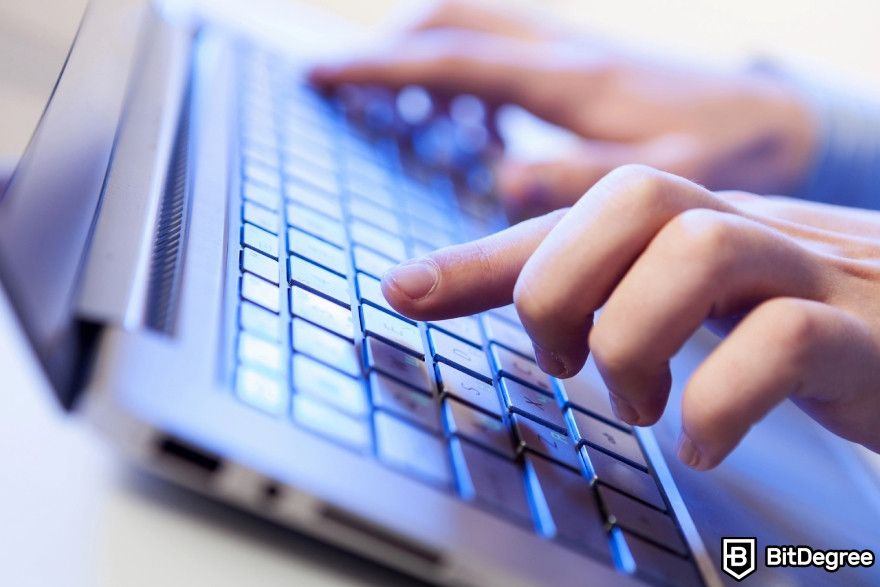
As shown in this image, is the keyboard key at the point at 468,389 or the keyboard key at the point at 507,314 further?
the keyboard key at the point at 507,314

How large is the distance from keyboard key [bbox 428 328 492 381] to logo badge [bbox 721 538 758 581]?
12 cm

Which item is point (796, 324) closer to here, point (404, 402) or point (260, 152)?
point (404, 402)

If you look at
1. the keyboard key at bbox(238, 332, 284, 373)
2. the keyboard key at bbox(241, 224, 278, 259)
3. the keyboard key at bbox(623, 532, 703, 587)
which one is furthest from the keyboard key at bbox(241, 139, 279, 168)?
the keyboard key at bbox(623, 532, 703, 587)

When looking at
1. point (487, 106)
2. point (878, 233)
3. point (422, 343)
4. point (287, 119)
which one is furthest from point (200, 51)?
point (878, 233)

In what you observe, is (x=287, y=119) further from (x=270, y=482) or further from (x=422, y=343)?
(x=270, y=482)

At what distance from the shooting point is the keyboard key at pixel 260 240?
38 cm

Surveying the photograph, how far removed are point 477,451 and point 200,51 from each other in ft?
1.61

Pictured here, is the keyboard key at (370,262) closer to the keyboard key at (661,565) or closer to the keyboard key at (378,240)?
the keyboard key at (378,240)

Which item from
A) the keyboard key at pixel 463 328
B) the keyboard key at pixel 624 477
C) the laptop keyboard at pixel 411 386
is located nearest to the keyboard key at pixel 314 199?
the laptop keyboard at pixel 411 386

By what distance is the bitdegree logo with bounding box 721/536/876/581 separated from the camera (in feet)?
1.10

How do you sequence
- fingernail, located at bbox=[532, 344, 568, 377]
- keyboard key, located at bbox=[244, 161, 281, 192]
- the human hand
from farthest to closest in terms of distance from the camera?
the human hand < keyboard key, located at bbox=[244, 161, 281, 192] < fingernail, located at bbox=[532, 344, 568, 377]

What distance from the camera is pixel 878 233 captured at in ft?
1.48

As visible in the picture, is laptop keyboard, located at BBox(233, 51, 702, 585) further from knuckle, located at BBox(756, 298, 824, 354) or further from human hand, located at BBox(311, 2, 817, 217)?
human hand, located at BBox(311, 2, 817, 217)

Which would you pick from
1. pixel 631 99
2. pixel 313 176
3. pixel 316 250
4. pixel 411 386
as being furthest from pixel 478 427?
pixel 631 99
